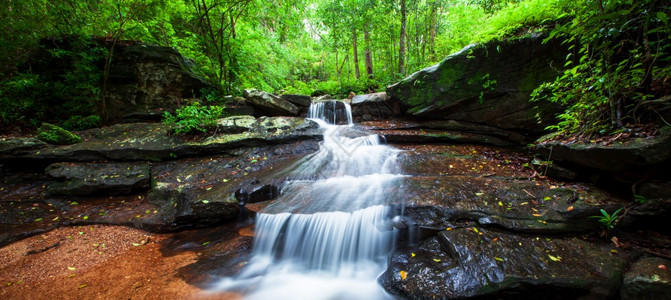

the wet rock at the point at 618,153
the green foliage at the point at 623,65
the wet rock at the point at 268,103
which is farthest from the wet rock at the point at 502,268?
the wet rock at the point at 268,103

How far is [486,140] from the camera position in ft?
20.6

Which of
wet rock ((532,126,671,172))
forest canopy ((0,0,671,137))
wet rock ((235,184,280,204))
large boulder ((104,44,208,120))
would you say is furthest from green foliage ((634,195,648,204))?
large boulder ((104,44,208,120))

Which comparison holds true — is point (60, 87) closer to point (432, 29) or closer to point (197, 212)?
point (197, 212)

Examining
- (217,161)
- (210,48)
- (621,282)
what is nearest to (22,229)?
(217,161)

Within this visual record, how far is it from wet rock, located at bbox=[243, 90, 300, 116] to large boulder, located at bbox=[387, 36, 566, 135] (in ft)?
14.7

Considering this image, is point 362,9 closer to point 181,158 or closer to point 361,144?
point 361,144

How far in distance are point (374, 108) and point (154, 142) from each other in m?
7.02

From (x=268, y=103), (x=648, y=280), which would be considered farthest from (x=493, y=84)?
(x=268, y=103)

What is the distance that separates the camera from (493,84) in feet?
19.6

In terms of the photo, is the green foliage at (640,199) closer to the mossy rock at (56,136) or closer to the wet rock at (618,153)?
the wet rock at (618,153)

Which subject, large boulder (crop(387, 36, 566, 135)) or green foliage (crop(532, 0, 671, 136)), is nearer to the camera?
green foliage (crop(532, 0, 671, 136))

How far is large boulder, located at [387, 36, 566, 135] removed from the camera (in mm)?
5258

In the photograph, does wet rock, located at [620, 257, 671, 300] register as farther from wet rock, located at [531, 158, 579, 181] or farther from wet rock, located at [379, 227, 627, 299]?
wet rock, located at [531, 158, 579, 181]

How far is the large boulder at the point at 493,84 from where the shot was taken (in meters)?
5.26
